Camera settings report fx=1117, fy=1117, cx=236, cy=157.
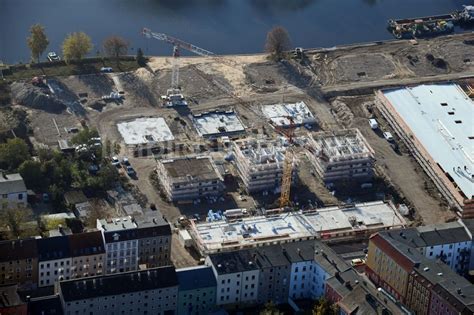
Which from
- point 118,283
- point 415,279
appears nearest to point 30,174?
point 118,283

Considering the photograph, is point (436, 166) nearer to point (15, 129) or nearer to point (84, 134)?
point (84, 134)

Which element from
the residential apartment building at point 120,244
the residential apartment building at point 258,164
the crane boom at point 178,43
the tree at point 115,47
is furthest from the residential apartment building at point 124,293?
the crane boom at point 178,43

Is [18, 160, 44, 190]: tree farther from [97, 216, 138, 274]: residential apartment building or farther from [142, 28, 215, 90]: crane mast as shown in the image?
[142, 28, 215, 90]: crane mast

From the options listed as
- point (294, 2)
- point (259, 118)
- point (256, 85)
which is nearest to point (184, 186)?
point (259, 118)

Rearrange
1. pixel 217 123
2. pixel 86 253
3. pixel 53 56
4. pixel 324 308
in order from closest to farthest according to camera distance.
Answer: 1. pixel 324 308
2. pixel 86 253
3. pixel 217 123
4. pixel 53 56

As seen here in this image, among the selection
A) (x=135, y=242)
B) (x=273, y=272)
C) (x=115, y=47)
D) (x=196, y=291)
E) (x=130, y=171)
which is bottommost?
(x=196, y=291)

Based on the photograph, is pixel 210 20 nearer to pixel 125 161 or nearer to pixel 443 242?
pixel 125 161

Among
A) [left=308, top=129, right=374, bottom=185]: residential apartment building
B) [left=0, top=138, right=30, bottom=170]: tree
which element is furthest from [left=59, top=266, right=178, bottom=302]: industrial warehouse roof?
[left=308, top=129, right=374, bottom=185]: residential apartment building
